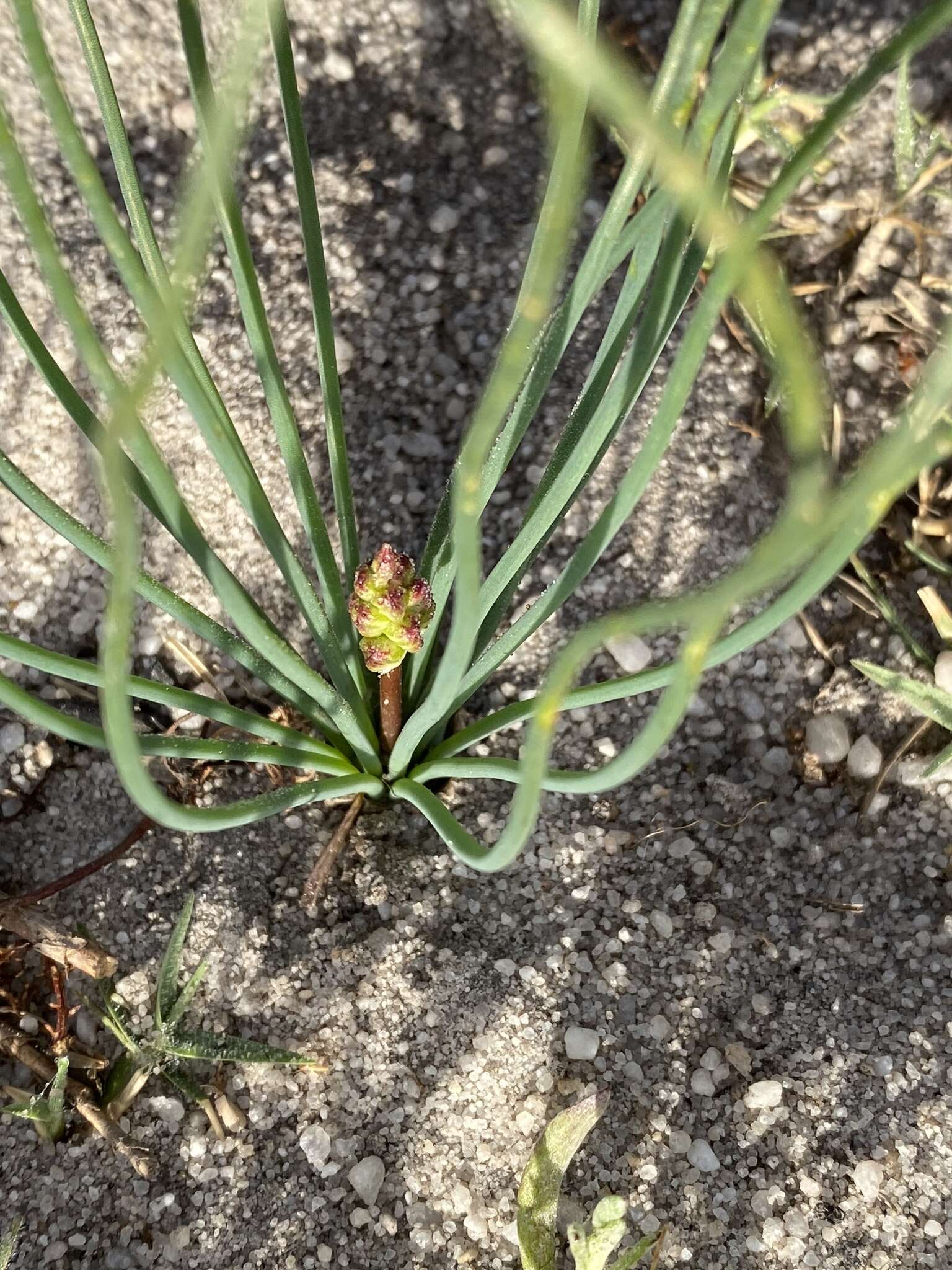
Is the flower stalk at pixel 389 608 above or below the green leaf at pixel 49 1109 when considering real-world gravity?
above

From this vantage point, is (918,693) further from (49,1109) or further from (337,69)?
(337,69)

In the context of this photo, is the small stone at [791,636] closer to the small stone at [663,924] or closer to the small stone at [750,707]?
the small stone at [750,707]

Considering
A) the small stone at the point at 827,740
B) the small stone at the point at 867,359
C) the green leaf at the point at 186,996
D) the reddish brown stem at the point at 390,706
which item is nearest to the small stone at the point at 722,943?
the small stone at the point at 827,740

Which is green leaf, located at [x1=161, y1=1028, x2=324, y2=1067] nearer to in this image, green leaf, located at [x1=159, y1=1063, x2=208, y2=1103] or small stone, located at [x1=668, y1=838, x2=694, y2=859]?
green leaf, located at [x1=159, y1=1063, x2=208, y2=1103]

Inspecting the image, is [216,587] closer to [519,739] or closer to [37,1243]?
[519,739]

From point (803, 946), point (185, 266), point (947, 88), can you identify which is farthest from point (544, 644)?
point (947, 88)

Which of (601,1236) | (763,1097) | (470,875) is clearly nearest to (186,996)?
(470,875)

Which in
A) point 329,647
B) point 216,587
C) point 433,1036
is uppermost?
point 216,587
